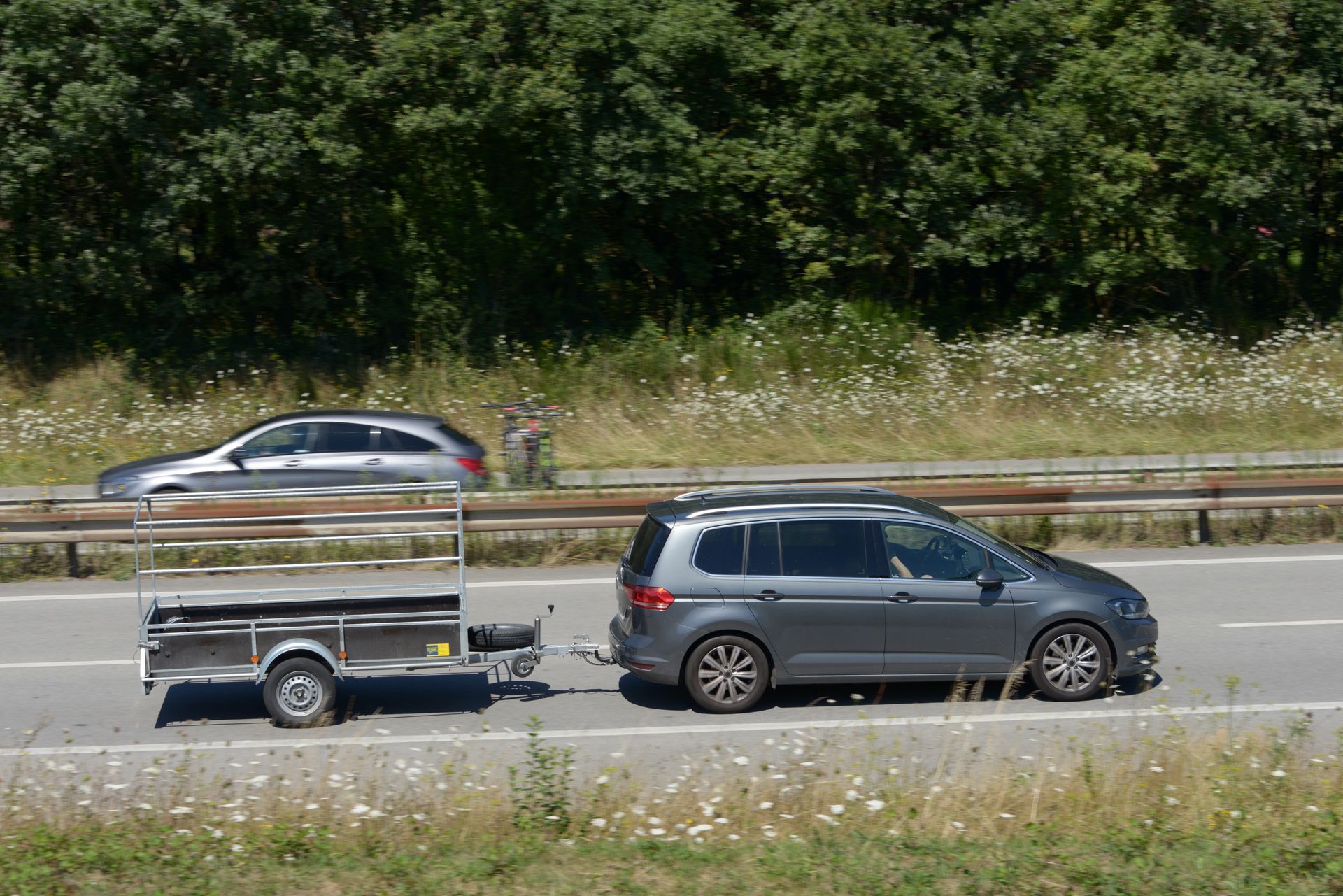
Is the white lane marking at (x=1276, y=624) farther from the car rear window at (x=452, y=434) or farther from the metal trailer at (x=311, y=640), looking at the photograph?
the car rear window at (x=452, y=434)

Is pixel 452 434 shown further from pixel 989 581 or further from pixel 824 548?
pixel 989 581

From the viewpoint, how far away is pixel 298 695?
28.1 ft

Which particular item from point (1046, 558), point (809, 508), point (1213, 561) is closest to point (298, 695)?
point (809, 508)

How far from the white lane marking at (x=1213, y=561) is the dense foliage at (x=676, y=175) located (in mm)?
12043

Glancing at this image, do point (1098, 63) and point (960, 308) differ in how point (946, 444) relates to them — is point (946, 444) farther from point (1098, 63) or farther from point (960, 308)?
point (1098, 63)

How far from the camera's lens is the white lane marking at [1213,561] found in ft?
43.4

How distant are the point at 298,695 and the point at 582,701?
6.43 ft

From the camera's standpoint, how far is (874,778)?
712cm

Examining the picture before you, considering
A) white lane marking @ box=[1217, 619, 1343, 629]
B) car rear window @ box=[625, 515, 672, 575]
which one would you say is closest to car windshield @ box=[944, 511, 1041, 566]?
car rear window @ box=[625, 515, 672, 575]

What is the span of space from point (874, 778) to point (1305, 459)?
512 inches

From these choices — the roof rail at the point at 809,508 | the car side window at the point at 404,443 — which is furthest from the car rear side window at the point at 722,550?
the car side window at the point at 404,443

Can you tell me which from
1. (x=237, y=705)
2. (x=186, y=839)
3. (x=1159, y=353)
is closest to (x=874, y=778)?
(x=186, y=839)

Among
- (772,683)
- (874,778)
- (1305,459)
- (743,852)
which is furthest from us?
(1305,459)

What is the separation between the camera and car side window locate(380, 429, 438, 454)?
50.9 ft
